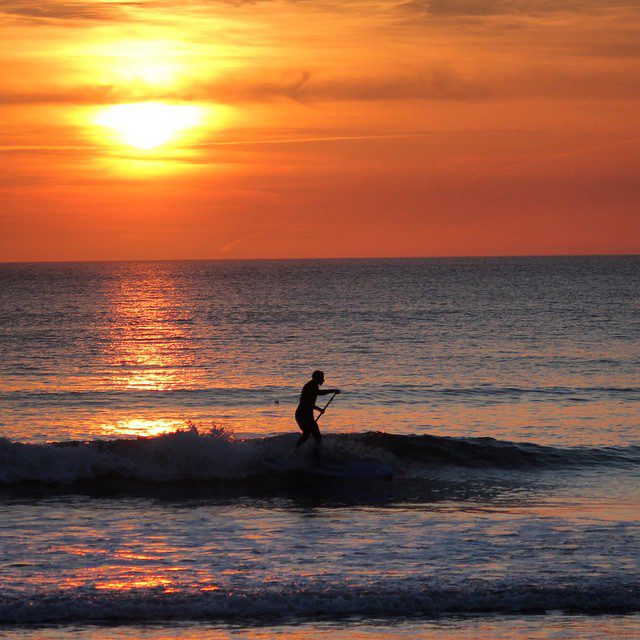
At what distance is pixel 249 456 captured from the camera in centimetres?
2259

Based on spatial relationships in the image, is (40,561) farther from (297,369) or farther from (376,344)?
(376,344)

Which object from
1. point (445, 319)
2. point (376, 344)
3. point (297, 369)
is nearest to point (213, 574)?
Answer: point (297, 369)

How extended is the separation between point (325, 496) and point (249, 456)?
10.6ft

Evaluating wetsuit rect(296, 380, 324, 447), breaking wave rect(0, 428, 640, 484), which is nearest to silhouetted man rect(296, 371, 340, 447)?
wetsuit rect(296, 380, 324, 447)

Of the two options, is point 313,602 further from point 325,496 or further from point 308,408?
point 308,408

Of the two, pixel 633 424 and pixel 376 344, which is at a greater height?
pixel 376 344

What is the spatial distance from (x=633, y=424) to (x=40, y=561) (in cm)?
1923

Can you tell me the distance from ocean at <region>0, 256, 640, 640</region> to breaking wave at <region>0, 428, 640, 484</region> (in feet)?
0.21

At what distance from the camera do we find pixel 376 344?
5397 cm

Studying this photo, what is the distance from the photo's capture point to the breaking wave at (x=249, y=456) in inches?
862

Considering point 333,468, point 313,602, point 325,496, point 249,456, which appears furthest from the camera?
point 249,456

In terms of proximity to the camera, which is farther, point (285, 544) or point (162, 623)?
point (285, 544)

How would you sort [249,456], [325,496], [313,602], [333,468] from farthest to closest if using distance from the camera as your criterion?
[249,456], [333,468], [325,496], [313,602]

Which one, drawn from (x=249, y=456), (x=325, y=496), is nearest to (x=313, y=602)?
(x=325, y=496)
